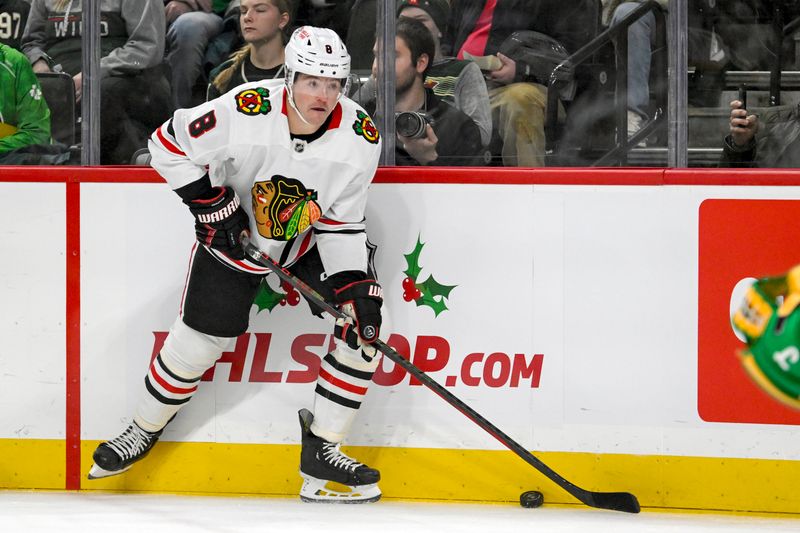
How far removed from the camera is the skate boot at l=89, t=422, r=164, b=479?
3.31 m

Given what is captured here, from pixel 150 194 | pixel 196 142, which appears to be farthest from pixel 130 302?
pixel 196 142

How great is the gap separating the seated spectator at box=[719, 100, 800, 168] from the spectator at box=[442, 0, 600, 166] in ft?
1.52

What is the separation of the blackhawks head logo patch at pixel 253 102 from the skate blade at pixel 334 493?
3.28 ft

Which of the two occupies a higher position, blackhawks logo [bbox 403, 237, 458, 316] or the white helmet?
the white helmet

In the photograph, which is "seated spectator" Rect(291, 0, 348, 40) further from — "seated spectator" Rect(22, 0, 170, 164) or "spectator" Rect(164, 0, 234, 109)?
"seated spectator" Rect(22, 0, 170, 164)

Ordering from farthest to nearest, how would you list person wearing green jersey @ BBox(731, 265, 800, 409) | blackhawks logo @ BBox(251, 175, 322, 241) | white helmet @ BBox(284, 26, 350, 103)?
blackhawks logo @ BBox(251, 175, 322, 241) < white helmet @ BBox(284, 26, 350, 103) < person wearing green jersey @ BBox(731, 265, 800, 409)

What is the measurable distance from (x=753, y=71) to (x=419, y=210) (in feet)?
3.14

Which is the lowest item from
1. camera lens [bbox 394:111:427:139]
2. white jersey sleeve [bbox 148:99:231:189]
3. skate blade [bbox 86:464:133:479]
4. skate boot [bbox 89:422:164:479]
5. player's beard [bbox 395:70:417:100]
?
skate blade [bbox 86:464:133:479]

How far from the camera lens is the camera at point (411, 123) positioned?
3.36 metres

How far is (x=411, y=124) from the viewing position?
3.36 meters

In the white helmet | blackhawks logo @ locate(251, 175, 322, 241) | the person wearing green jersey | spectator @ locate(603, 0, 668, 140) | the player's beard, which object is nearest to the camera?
the person wearing green jersey

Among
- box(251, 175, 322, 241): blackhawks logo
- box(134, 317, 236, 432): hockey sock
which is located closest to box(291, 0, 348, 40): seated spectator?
box(251, 175, 322, 241): blackhawks logo

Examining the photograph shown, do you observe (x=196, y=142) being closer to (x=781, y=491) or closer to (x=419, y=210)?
(x=419, y=210)

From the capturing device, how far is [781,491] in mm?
3215
